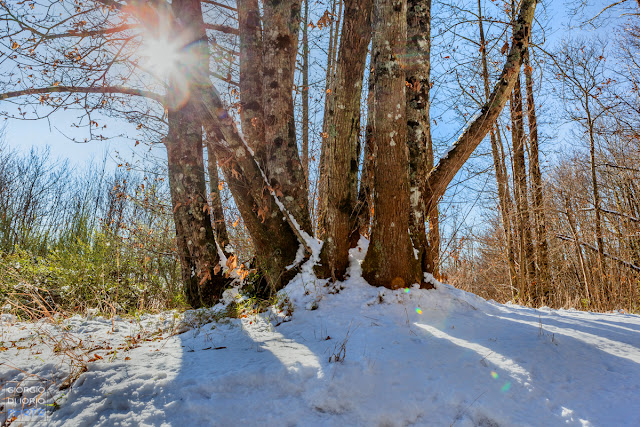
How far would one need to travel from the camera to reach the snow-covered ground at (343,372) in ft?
4.69

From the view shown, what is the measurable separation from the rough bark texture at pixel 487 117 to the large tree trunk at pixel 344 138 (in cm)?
95

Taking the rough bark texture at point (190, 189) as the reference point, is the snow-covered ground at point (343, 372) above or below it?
below

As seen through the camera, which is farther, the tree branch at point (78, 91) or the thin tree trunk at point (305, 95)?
the thin tree trunk at point (305, 95)

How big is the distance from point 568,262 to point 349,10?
28.8 feet

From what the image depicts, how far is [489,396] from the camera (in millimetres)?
1536

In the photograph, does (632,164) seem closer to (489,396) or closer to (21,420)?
(489,396)

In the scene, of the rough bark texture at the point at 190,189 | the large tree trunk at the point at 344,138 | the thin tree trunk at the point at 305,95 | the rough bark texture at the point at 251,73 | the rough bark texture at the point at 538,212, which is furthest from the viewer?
the thin tree trunk at the point at 305,95

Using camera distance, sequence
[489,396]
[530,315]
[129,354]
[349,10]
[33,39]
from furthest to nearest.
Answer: [33,39] < [349,10] < [530,315] < [129,354] < [489,396]

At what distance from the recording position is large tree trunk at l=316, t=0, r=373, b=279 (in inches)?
119

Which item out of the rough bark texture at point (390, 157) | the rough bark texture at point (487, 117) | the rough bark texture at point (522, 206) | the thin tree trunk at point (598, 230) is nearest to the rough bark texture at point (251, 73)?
the rough bark texture at point (390, 157)

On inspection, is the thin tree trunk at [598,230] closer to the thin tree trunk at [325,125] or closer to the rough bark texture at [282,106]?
the thin tree trunk at [325,125]

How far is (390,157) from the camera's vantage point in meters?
2.85

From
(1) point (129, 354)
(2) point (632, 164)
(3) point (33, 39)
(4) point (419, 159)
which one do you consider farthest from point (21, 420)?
(2) point (632, 164)

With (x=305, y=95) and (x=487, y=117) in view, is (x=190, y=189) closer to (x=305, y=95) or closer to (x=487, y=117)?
(x=487, y=117)
